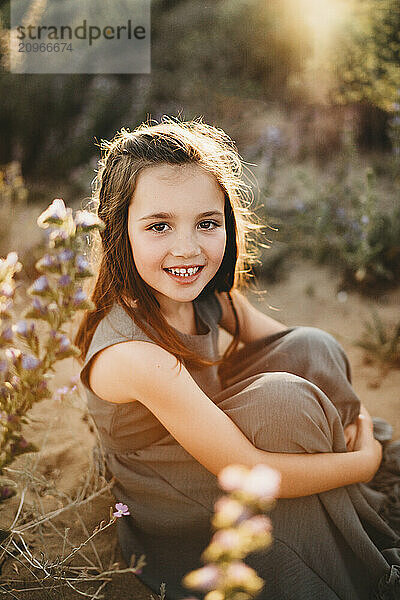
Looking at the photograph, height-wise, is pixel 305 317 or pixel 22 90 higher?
pixel 22 90

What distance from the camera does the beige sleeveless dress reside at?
1.43 meters

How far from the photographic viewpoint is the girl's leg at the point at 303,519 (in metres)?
1.42

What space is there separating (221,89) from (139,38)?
1.29m

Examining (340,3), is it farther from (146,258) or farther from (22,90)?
(146,258)

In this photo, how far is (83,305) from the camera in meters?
0.93

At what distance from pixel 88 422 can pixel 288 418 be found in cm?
94

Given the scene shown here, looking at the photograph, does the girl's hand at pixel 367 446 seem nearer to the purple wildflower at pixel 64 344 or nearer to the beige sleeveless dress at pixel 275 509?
the beige sleeveless dress at pixel 275 509

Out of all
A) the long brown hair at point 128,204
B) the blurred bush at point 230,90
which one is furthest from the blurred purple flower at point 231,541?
the blurred bush at point 230,90

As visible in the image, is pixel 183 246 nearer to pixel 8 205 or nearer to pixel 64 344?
pixel 64 344

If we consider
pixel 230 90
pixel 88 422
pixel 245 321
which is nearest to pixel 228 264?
pixel 245 321

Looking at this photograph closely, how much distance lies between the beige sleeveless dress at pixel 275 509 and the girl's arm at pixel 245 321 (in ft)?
0.94

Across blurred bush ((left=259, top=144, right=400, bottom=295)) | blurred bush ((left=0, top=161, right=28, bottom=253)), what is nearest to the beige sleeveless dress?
blurred bush ((left=259, top=144, right=400, bottom=295))

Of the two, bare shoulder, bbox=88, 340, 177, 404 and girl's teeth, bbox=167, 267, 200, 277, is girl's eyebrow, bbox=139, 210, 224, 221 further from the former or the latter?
bare shoulder, bbox=88, 340, 177, 404

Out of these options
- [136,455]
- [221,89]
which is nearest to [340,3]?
[221,89]
